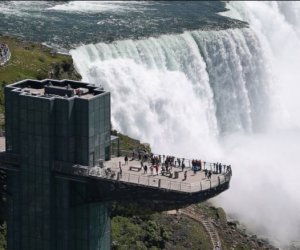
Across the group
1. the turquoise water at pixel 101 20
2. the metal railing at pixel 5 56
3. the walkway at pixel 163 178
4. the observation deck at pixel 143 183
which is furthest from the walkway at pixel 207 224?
the turquoise water at pixel 101 20

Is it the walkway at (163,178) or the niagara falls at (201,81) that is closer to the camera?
the walkway at (163,178)

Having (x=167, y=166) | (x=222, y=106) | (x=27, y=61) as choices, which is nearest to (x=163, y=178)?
(x=167, y=166)

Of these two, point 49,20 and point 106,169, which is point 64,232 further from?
point 49,20

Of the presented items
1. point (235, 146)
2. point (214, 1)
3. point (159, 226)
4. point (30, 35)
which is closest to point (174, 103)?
point (235, 146)

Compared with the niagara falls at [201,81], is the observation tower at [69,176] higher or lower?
higher

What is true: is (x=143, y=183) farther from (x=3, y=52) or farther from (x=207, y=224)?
(x=3, y=52)

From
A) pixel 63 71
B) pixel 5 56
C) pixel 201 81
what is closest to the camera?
pixel 5 56

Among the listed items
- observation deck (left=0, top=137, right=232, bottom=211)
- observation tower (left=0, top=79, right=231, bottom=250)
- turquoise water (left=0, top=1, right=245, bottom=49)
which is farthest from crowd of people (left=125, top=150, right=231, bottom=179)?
turquoise water (left=0, top=1, right=245, bottom=49)

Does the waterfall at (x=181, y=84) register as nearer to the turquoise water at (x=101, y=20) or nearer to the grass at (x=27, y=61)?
the grass at (x=27, y=61)
